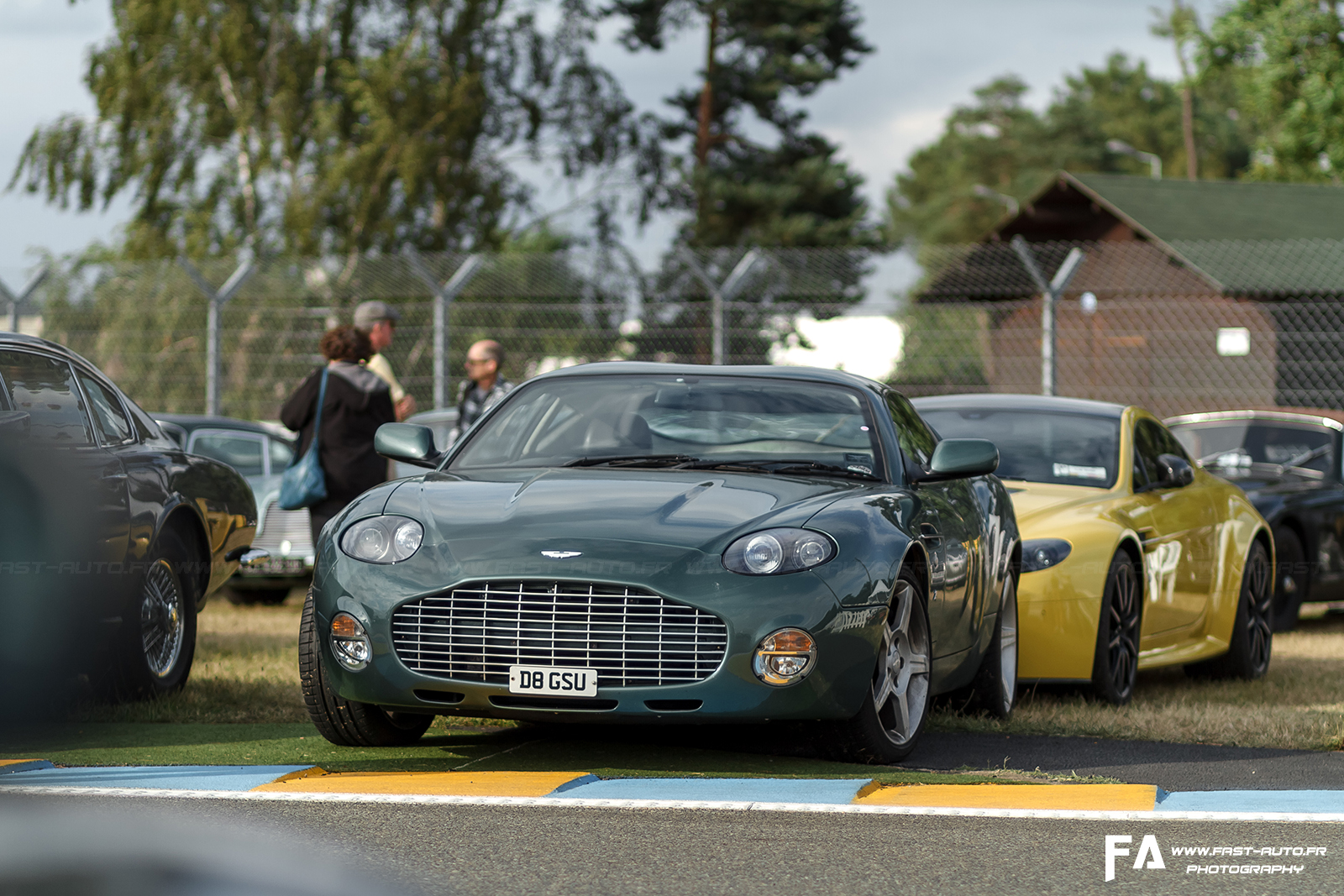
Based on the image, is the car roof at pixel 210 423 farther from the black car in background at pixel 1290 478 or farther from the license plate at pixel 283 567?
the black car in background at pixel 1290 478

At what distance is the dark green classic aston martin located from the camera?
5516 mm

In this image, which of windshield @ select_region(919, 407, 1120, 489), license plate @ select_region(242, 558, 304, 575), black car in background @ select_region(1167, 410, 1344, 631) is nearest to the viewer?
windshield @ select_region(919, 407, 1120, 489)

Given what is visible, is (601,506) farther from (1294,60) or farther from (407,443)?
(1294,60)

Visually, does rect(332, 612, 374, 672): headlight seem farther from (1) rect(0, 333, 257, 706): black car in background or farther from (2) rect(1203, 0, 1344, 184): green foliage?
(2) rect(1203, 0, 1344, 184): green foliage

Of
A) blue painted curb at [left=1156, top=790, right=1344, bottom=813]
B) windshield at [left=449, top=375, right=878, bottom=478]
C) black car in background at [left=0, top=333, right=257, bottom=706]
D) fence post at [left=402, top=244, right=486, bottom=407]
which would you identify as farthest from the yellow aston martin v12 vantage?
fence post at [left=402, top=244, right=486, bottom=407]

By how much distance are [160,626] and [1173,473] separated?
4704mm

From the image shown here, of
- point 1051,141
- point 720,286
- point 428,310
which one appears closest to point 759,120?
point 428,310

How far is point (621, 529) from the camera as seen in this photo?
18.5ft

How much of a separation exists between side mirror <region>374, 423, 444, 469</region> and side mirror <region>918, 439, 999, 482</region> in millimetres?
1848

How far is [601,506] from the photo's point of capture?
582 centimetres

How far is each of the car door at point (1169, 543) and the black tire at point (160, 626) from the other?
418 centimetres

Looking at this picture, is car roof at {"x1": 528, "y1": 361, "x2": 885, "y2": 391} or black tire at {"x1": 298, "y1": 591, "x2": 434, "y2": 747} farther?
car roof at {"x1": 528, "y1": 361, "x2": 885, "y2": 391}

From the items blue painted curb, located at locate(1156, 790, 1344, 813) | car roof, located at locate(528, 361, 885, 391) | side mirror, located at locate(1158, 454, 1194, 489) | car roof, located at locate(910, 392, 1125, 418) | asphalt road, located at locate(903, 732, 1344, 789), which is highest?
car roof, located at locate(528, 361, 885, 391)

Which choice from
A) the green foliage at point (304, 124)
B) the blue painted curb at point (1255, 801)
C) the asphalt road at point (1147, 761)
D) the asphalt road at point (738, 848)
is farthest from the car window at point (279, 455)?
the green foliage at point (304, 124)
